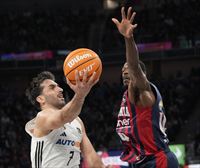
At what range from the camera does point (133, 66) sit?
4.11m

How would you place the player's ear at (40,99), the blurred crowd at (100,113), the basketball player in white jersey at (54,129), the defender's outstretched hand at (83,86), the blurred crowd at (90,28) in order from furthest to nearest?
the blurred crowd at (90,28)
the blurred crowd at (100,113)
the player's ear at (40,99)
the basketball player in white jersey at (54,129)
the defender's outstretched hand at (83,86)

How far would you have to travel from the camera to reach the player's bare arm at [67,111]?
3734 millimetres

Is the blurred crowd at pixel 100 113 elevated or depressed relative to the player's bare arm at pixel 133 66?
depressed

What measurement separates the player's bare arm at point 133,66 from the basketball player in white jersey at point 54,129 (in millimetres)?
451

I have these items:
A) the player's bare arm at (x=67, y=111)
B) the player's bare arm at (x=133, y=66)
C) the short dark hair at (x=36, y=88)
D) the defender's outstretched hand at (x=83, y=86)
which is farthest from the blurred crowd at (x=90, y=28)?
the defender's outstretched hand at (x=83, y=86)

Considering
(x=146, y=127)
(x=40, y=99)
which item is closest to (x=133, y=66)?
(x=146, y=127)

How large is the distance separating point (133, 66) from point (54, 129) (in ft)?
2.90

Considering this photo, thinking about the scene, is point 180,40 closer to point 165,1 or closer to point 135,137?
point 165,1

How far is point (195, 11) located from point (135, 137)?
57.8ft

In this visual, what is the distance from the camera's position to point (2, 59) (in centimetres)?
2164

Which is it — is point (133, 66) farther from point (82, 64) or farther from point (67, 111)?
point (67, 111)

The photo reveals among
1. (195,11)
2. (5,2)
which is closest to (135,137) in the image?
(195,11)

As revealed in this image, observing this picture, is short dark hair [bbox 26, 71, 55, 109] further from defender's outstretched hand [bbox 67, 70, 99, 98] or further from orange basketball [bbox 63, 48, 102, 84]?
defender's outstretched hand [bbox 67, 70, 99, 98]

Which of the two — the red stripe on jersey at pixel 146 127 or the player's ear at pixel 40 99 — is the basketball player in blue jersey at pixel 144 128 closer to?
the red stripe on jersey at pixel 146 127
